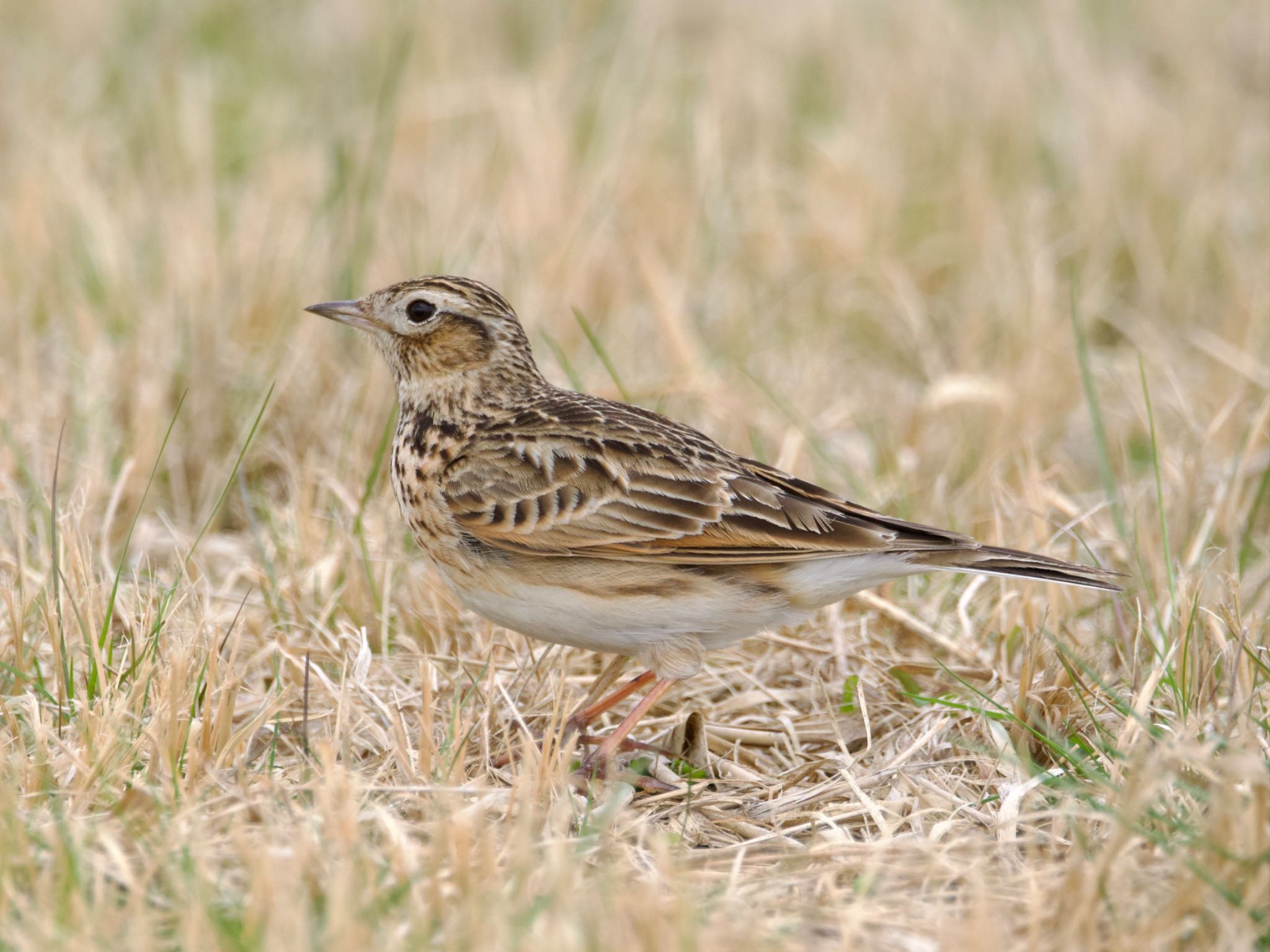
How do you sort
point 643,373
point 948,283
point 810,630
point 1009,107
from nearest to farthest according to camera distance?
point 810,630 → point 643,373 → point 948,283 → point 1009,107

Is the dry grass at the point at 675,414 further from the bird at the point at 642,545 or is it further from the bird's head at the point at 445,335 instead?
the bird's head at the point at 445,335

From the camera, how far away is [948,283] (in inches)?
345

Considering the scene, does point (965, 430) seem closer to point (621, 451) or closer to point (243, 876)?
point (621, 451)

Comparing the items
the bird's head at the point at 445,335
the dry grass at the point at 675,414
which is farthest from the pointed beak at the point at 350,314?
the dry grass at the point at 675,414

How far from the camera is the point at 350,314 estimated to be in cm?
538

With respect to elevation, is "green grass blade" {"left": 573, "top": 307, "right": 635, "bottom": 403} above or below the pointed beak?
below

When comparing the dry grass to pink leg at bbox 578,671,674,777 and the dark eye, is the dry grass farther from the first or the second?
the dark eye

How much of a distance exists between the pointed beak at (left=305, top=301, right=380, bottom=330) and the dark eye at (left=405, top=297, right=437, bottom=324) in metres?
0.13

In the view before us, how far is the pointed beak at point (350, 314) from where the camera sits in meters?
5.37

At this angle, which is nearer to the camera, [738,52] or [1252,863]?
[1252,863]

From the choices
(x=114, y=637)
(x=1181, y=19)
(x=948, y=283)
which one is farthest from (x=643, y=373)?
(x=1181, y=19)

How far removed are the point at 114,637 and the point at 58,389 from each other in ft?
7.54

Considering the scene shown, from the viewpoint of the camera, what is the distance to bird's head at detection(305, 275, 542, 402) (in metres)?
5.27

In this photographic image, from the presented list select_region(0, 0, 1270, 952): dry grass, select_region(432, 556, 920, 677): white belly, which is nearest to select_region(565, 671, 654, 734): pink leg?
select_region(0, 0, 1270, 952): dry grass
